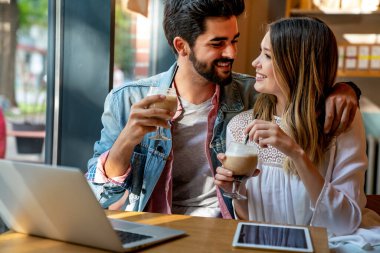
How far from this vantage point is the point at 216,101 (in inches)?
99.6

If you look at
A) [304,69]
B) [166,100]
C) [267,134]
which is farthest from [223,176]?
[304,69]

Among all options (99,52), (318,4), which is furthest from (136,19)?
(318,4)

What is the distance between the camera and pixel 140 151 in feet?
8.05

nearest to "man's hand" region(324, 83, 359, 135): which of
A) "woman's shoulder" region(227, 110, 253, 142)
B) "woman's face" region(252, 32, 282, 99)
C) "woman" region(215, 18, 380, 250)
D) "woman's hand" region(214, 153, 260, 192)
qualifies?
"woman" region(215, 18, 380, 250)

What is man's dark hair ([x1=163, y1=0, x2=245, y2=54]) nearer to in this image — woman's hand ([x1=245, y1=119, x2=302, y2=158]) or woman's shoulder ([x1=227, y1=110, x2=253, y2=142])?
woman's shoulder ([x1=227, y1=110, x2=253, y2=142])

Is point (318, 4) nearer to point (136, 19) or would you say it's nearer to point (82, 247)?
point (136, 19)

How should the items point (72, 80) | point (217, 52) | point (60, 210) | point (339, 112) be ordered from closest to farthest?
point (60, 210), point (339, 112), point (217, 52), point (72, 80)

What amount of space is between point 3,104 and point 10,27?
316 millimetres

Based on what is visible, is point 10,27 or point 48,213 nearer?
point 48,213

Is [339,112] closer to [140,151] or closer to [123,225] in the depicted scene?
[140,151]

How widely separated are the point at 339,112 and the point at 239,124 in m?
0.43

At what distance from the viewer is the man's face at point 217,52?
8.21 ft

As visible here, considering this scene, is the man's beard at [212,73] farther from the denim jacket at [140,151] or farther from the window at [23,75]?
the window at [23,75]

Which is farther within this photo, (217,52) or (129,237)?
(217,52)
